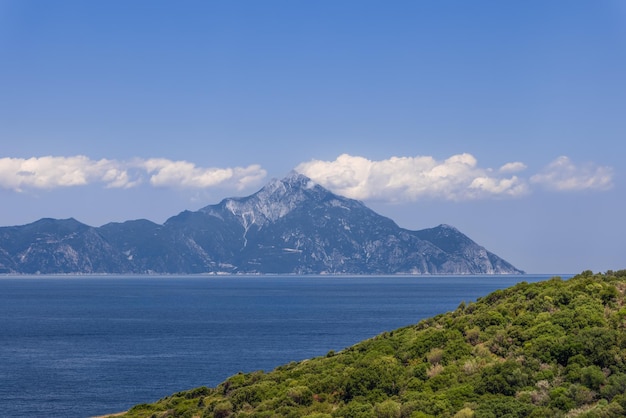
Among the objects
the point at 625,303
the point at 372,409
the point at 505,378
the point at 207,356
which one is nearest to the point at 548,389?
the point at 505,378

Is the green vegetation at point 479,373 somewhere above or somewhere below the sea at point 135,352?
above

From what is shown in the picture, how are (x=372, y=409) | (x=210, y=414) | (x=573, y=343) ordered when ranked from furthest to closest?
(x=210, y=414) → (x=573, y=343) → (x=372, y=409)

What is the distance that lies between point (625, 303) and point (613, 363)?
45.2 feet

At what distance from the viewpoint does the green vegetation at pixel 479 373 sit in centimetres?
4150

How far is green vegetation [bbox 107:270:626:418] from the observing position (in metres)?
41.5

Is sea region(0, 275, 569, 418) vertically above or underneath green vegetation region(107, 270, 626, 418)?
underneath

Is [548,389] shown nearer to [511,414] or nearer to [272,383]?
[511,414]

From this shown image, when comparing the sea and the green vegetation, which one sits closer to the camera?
the green vegetation

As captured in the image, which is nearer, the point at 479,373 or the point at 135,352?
the point at 479,373

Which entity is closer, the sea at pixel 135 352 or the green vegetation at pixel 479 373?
the green vegetation at pixel 479 373

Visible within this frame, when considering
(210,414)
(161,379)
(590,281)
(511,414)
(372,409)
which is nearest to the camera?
(511,414)

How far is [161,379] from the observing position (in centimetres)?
10119

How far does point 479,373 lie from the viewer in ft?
153

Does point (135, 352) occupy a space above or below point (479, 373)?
below
